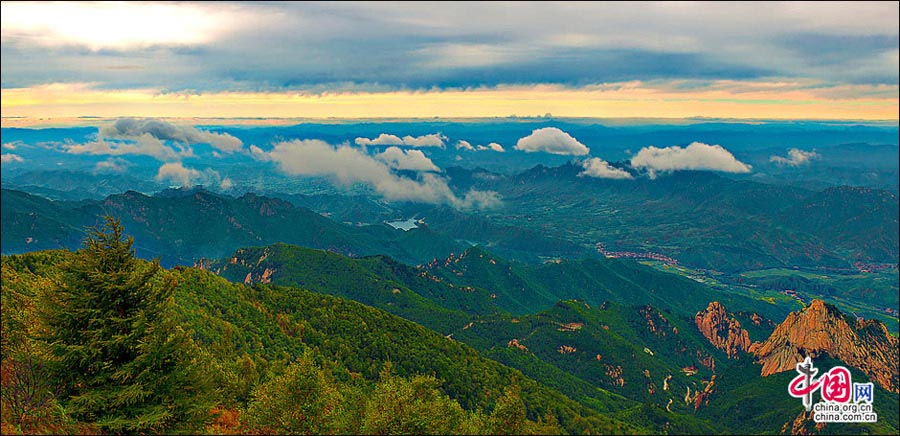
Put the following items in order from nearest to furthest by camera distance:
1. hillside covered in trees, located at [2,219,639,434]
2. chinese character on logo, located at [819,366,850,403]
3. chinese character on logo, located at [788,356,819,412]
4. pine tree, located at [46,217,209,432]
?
1. pine tree, located at [46,217,209,432]
2. hillside covered in trees, located at [2,219,639,434]
3. chinese character on logo, located at [819,366,850,403]
4. chinese character on logo, located at [788,356,819,412]

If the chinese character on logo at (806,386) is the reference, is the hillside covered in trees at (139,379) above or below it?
above

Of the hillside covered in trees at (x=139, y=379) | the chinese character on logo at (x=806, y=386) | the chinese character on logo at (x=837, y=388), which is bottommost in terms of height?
the chinese character on logo at (x=806, y=386)

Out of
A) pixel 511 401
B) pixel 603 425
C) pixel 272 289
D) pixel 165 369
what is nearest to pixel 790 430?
pixel 603 425

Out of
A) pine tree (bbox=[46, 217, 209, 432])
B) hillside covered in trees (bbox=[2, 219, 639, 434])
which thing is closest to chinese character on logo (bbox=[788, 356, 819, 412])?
hillside covered in trees (bbox=[2, 219, 639, 434])

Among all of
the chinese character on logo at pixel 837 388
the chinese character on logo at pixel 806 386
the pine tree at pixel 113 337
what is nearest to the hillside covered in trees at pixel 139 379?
the pine tree at pixel 113 337

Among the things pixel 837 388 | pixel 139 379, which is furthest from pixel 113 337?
pixel 837 388

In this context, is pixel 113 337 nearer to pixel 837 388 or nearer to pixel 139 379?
pixel 139 379

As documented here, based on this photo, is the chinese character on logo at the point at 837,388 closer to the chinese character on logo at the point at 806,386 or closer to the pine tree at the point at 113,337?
the chinese character on logo at the point at 806,386

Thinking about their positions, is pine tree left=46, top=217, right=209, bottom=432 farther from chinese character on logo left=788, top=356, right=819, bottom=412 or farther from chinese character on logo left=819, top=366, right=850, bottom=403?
chinese character on logo left=788, top=356, right=819, bottom=412
